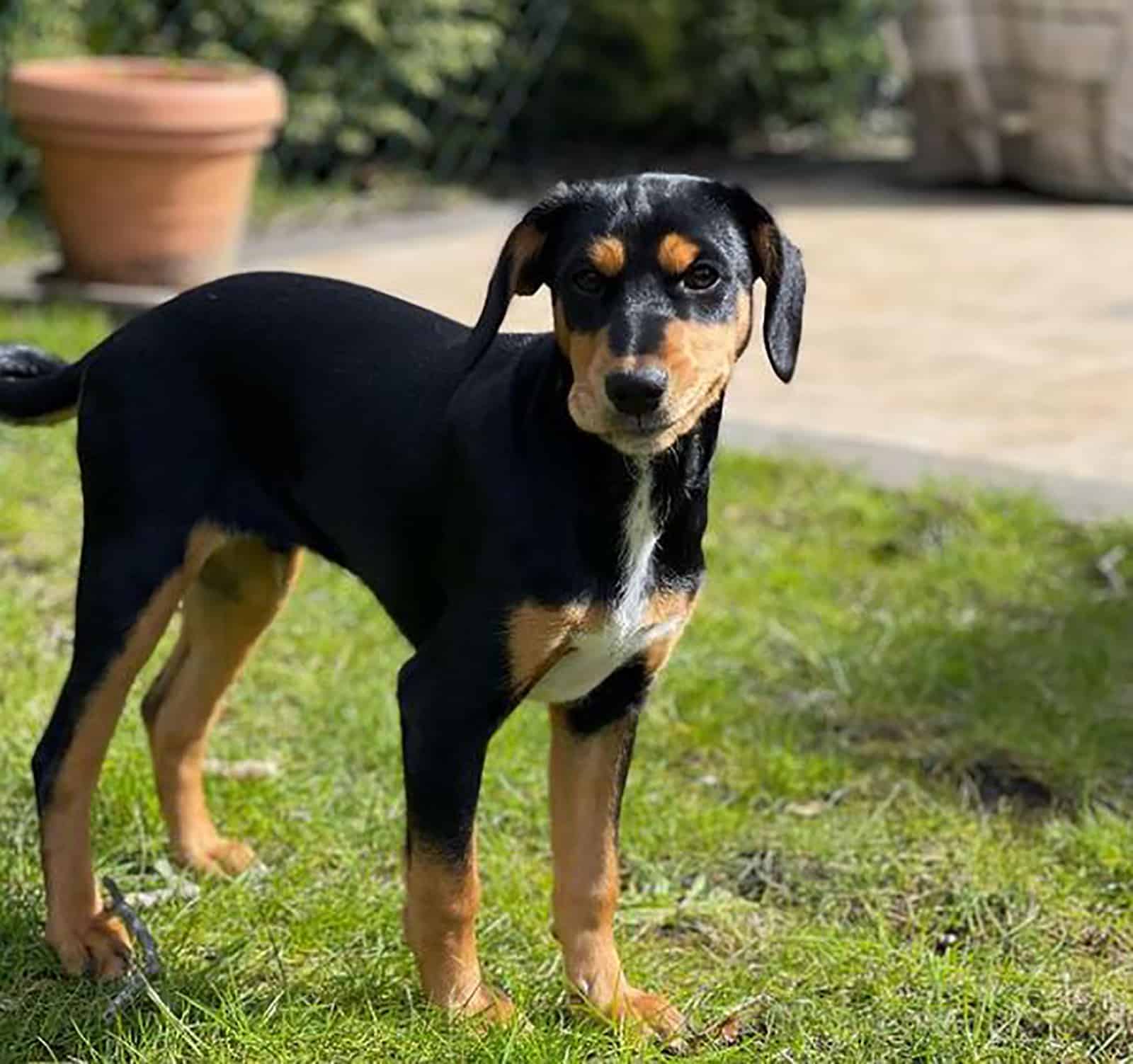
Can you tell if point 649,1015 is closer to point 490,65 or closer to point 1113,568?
point 1113,568

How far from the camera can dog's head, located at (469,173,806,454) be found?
117 inches

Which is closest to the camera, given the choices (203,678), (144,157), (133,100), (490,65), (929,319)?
(203,678)

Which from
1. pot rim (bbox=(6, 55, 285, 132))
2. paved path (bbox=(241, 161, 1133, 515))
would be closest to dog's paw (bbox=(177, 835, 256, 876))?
paved path (bbox=(241, 161, 1133, 515))

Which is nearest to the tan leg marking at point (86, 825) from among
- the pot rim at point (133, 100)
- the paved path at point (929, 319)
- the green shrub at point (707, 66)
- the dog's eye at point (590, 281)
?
the dog's eye at point (590, 281)

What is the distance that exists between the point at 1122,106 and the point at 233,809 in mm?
7325

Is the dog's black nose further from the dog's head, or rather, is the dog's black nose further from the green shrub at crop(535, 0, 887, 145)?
the green shrub at crop(535, 0, 887, 145)

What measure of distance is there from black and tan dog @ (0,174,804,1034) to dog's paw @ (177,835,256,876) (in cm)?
33

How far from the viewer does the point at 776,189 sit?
10898mm

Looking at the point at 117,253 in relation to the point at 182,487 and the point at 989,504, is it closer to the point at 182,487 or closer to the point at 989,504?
the point at 989,504

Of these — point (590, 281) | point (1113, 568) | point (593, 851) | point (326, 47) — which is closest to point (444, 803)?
point (593, 851)

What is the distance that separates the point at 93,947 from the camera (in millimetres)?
3561

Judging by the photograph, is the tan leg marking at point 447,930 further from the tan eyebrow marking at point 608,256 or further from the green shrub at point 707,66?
the green shrub at point 707,66

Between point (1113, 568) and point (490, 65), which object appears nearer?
point (1113, 568)

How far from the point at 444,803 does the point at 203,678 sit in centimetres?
87
